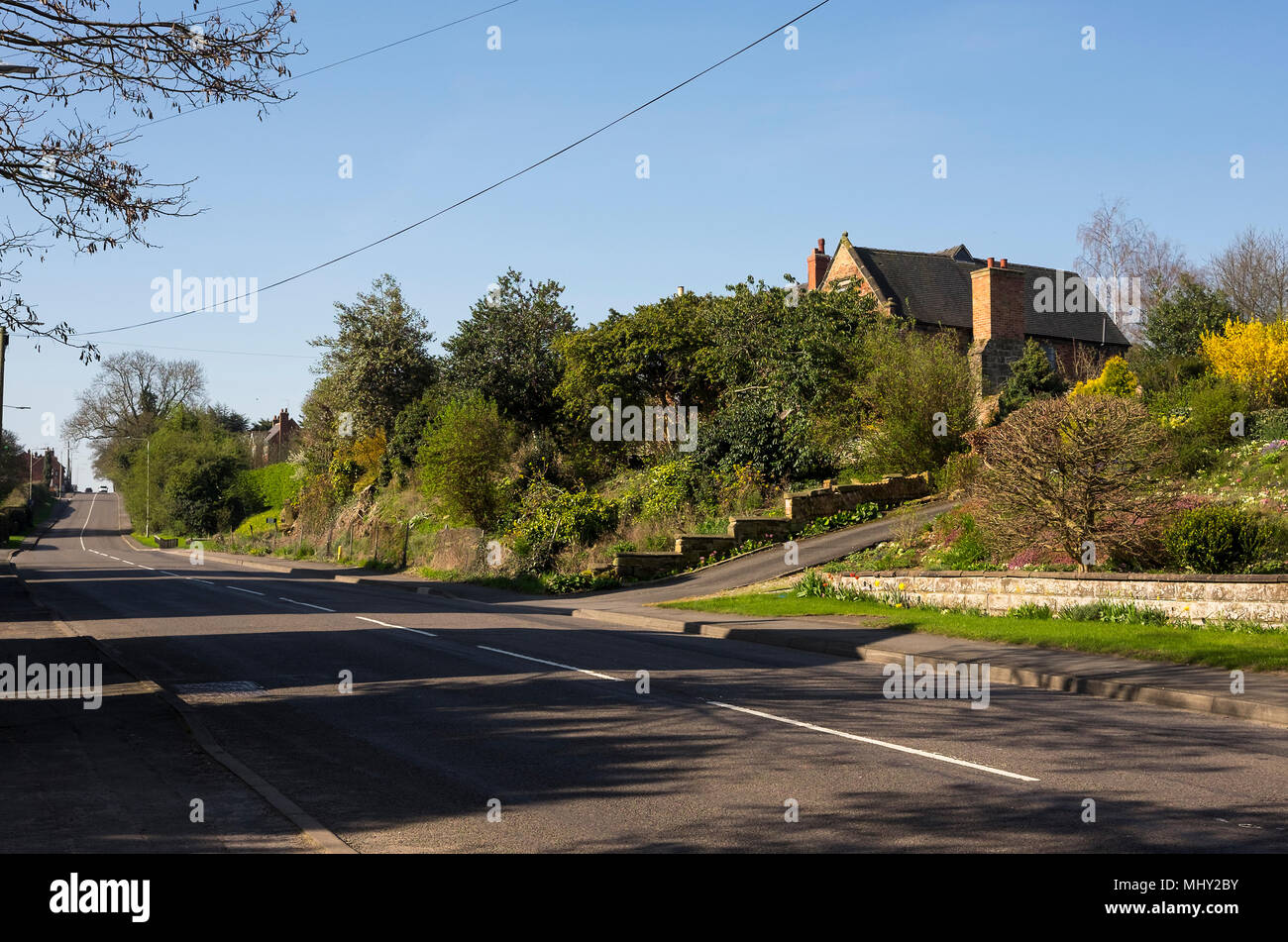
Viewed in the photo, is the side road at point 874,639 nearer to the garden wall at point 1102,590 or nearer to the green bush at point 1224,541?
the garden wall at point 1102,590

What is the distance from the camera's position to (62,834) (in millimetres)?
5996

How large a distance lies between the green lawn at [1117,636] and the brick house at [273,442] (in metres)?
68.6

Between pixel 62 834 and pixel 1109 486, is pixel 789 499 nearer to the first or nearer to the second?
pixel 1109 486

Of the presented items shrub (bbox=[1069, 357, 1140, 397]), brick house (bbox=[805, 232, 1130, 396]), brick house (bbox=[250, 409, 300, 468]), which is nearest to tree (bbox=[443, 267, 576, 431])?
brick house (bbox=[805, 232, 1130, 396])

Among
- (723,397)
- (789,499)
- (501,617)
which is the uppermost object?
(723,397)

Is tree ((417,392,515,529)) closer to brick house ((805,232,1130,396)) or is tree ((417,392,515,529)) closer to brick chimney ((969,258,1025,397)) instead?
brick house ((805,232,1130,396))

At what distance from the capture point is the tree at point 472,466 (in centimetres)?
3319

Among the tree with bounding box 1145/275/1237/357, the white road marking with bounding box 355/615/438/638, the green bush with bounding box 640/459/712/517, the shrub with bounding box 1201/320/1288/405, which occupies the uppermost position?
the tree with bounding box 1145/275/1237/357

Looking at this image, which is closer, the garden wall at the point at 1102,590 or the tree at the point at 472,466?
the garden wall at the point at 1102,590

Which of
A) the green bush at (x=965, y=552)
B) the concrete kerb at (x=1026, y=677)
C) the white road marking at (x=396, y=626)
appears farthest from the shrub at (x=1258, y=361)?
Result: the white road marking at (x=396, y=626)

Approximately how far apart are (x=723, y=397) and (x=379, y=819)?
3035cm

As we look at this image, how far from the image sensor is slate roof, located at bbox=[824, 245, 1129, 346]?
151 ft
